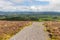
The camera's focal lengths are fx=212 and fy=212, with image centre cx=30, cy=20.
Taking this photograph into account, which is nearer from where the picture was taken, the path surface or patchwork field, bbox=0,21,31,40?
the path surface

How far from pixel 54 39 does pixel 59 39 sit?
2.66 feet

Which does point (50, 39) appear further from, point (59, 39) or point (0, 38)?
point (0, 38)

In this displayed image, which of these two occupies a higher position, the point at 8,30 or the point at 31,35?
the point at 31,35

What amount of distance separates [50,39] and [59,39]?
1099 mm

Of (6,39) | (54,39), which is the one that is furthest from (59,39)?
(6,39)

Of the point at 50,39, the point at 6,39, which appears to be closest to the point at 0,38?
the point at 6,39

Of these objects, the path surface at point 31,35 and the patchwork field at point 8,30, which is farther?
the patchwork field at point 8,30

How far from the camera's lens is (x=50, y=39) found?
75.9 ft

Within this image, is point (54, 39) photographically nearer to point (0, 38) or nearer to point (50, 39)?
point (50, 39)

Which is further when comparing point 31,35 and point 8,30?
point 8,30

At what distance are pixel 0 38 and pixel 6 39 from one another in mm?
649

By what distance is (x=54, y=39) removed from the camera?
912 inches

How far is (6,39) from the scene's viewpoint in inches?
885

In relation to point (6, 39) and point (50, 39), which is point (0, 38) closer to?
point (6, 39)
